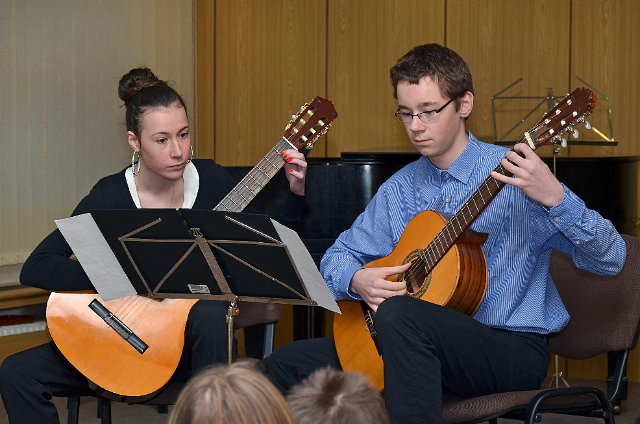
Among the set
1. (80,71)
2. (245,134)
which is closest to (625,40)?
(245,134)

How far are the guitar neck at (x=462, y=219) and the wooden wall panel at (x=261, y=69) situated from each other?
3.74 metres

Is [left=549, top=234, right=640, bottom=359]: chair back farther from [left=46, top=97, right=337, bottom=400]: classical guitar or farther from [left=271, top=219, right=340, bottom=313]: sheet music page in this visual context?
[left=46, top=97, right=337, bottom=400]: classical guitar

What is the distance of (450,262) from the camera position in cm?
252

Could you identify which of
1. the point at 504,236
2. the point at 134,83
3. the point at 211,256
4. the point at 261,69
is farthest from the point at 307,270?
the point at 261,69

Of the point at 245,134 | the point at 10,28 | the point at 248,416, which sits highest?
the point at 10,28

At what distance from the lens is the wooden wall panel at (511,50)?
5.54 m

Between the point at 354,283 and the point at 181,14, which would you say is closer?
the point at 354,283

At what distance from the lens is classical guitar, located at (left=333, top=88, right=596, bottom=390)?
2430 mm

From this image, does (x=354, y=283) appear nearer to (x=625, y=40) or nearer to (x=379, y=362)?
(x=379, y=362)

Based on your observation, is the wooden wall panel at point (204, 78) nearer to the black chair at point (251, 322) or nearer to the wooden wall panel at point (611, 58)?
the wooden wall panel at point (611, 58)

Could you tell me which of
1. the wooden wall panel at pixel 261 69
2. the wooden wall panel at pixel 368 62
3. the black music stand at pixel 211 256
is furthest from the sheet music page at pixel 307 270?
the wooden wall panel at pixel 261 69

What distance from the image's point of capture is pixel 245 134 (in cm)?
649

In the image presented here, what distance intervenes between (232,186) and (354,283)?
2.22ft

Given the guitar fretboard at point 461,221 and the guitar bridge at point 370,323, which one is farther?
the guitar bridge at point 370,323
